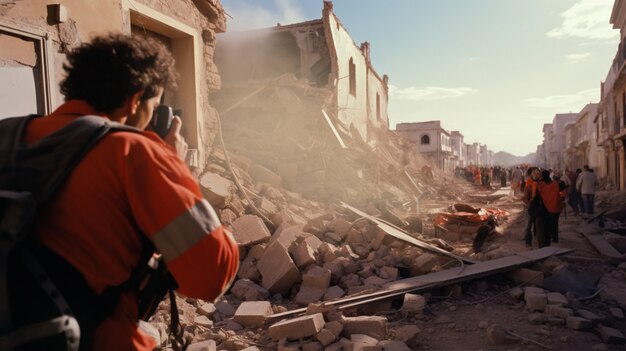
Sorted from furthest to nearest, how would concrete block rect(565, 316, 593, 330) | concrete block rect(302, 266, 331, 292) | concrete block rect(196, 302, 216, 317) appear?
concrete block rect(302, 266, 331, 292)
concrete block rect(196, 302, 216, 317)
concrete block rect(565, 316, 593, 330)

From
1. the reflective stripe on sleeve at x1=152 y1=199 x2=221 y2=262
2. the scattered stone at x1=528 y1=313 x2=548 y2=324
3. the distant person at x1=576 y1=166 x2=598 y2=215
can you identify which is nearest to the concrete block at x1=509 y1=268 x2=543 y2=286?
the scattered stone at x1=528 y1=313 x2=548 y2=324

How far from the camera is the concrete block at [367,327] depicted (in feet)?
13.8

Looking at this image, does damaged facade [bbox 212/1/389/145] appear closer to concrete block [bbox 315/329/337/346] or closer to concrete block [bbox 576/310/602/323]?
concrete block [bbox 576/310/602/323]

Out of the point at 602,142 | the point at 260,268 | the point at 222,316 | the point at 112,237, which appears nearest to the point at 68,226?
the point at 112,237

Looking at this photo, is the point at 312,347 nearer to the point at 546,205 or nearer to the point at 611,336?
the point at 611,336

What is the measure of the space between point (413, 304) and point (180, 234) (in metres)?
4.20

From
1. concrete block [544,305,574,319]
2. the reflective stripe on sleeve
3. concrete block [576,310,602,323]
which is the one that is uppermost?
the reflective stripe on sleeve

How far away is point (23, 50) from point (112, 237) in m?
4.01

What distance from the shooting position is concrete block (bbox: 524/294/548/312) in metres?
4.85

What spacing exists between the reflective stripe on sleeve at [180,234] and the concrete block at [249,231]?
16.2 ft

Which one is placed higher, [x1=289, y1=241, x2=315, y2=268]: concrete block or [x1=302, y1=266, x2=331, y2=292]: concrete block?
[x1=289, y1=241, x2=315, y2=268]: concrete block

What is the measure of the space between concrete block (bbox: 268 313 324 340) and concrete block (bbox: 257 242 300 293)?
1.27 meters

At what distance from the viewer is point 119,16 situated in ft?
18.4

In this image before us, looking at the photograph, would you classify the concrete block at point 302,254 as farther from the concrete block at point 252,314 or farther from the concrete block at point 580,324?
the concrete block at point 580,324
